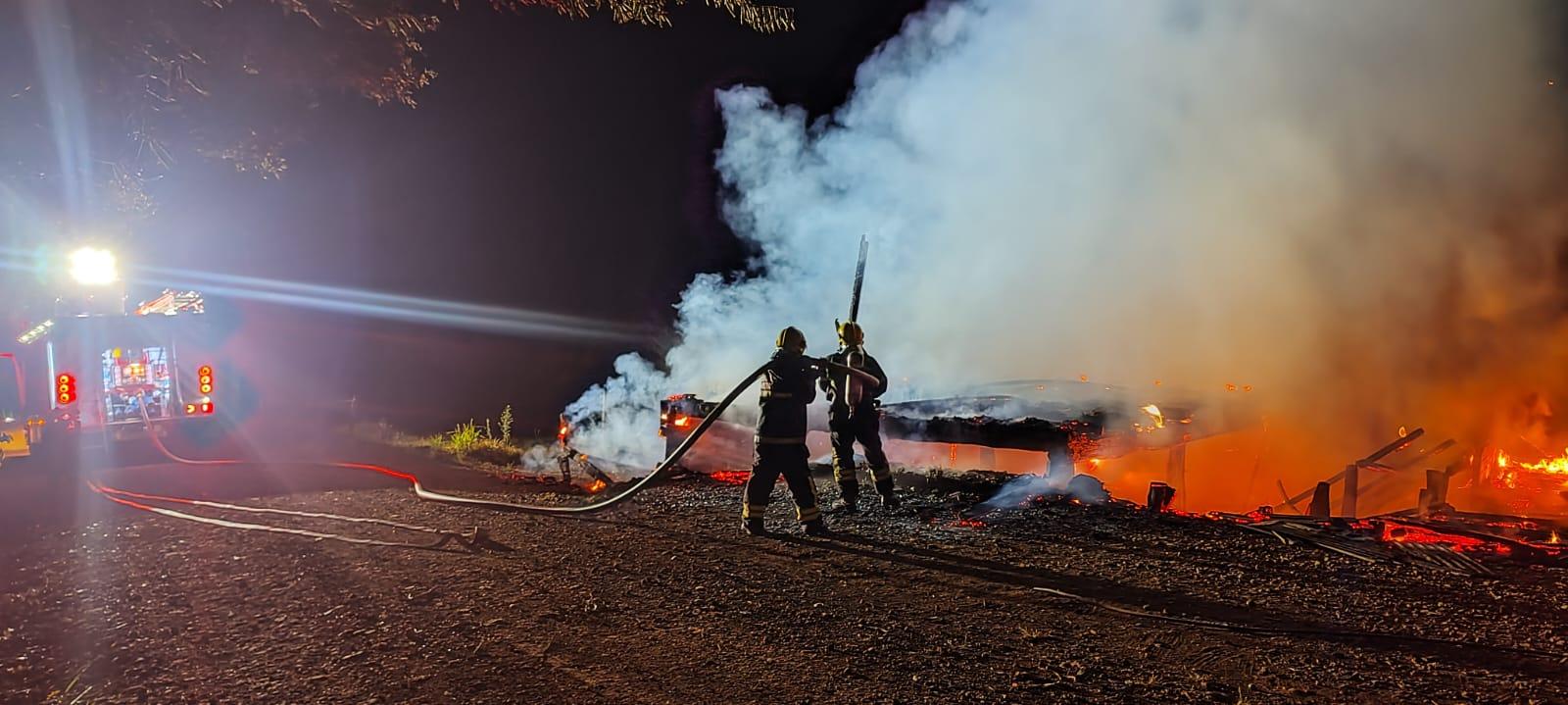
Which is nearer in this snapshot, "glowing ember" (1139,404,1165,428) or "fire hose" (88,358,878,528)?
"fire hose" (88,358,878,528)

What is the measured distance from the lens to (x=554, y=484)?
8.98 metres

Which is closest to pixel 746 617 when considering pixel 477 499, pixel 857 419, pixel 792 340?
pixel 792 340

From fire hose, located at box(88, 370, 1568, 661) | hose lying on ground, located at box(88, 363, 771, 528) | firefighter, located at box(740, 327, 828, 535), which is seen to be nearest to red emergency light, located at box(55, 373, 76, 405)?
fire hose, located at box(88, 370, 1568, 661)

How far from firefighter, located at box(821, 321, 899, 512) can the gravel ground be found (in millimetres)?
689

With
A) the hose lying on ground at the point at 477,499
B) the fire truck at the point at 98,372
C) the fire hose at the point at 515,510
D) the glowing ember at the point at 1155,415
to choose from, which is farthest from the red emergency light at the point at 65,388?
the glowing ember at the point at 1155,415

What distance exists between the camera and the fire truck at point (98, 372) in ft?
38.0

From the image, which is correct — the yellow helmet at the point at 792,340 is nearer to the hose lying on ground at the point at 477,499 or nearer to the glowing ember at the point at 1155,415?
the hose lying on ground at the point at 477,499

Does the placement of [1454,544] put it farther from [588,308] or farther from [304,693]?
[588,308]

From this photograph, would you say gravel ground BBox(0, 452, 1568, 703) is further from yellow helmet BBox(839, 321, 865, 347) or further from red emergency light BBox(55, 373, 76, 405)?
red emergency light BBox(55, 373, 76, 405)

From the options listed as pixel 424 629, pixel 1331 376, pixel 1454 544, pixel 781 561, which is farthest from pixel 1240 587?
pixel 1331 376

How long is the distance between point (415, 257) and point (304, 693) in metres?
23.3

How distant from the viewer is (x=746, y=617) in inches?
172

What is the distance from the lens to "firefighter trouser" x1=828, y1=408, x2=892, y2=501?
283 inches

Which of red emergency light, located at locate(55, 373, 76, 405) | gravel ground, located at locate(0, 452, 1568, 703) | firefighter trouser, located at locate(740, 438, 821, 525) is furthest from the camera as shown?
red emergency light, located at locate(55, 373, 76, 405)
